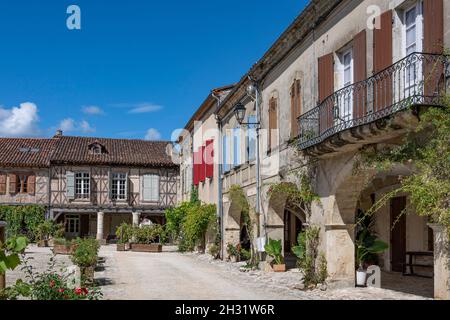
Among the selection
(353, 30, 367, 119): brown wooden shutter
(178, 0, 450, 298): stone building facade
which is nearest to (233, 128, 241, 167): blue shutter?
(178, 0, 450, 298): stone building facade

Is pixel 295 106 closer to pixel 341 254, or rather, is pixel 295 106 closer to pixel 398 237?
pixel 341 254

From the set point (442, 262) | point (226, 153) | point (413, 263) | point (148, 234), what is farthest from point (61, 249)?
point (442, 262)

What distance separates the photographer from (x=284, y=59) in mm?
15461

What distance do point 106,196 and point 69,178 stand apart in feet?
8.35

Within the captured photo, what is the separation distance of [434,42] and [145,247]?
2186 centimetres

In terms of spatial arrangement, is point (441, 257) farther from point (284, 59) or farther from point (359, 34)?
point (284, 59)

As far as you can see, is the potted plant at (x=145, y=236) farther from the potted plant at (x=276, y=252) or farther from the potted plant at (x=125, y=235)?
the potted plant at (x=276, y=252)

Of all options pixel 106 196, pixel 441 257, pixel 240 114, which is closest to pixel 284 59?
pixel 240 114

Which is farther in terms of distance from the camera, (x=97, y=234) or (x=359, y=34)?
(x=97, y=234)

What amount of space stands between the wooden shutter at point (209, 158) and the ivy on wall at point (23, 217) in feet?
52.1

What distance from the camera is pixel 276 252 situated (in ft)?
53.1

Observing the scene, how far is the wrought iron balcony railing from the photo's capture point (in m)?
8.34

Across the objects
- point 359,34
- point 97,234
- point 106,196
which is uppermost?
point 359,34

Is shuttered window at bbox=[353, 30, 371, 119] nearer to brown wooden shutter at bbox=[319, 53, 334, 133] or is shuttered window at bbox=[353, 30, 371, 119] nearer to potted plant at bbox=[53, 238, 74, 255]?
brown wooden shutter at bbox=[319, 53, 334, 133]
